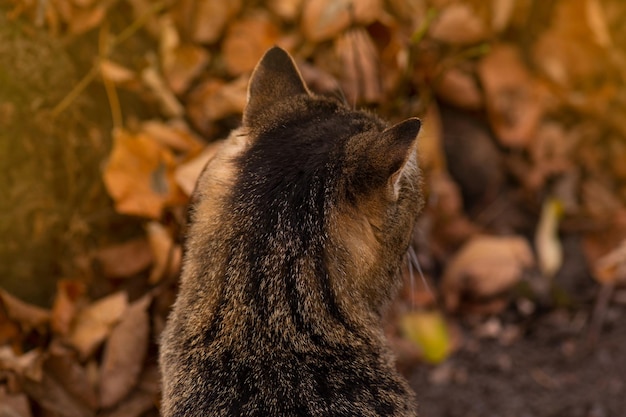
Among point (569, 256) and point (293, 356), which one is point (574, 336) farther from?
point (293, 356)

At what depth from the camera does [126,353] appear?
81.2 inches

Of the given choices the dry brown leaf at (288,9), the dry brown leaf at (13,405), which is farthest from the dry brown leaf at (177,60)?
the dry brown leaf at (13,405)

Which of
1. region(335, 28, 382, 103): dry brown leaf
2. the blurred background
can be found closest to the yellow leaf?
the blurred background

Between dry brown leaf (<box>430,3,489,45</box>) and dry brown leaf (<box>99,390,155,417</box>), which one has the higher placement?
dry brown leaf (<box>430,3,489,45</box>)

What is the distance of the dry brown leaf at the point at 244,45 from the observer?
8.23 ft

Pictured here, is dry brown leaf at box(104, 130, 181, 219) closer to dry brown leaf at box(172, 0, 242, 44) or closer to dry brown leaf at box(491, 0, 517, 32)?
dry brown leaf at box(172, 0, 242, 44)

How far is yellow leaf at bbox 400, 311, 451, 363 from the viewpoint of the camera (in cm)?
252

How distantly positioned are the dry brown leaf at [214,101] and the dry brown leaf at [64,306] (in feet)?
2.24

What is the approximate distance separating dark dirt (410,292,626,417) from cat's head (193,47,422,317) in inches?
37.7

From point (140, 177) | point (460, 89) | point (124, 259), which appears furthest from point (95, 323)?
point (460, 89)

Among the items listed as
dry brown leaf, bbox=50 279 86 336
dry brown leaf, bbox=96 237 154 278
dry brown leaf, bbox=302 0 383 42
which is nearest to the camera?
dry brown leaf, bbox=50 279 86 336

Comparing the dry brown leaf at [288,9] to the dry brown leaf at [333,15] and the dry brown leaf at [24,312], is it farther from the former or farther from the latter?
the dry brown leaf at [24,312]

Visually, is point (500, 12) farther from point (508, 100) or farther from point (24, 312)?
point (24, 312)

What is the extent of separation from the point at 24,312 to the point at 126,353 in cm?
32
